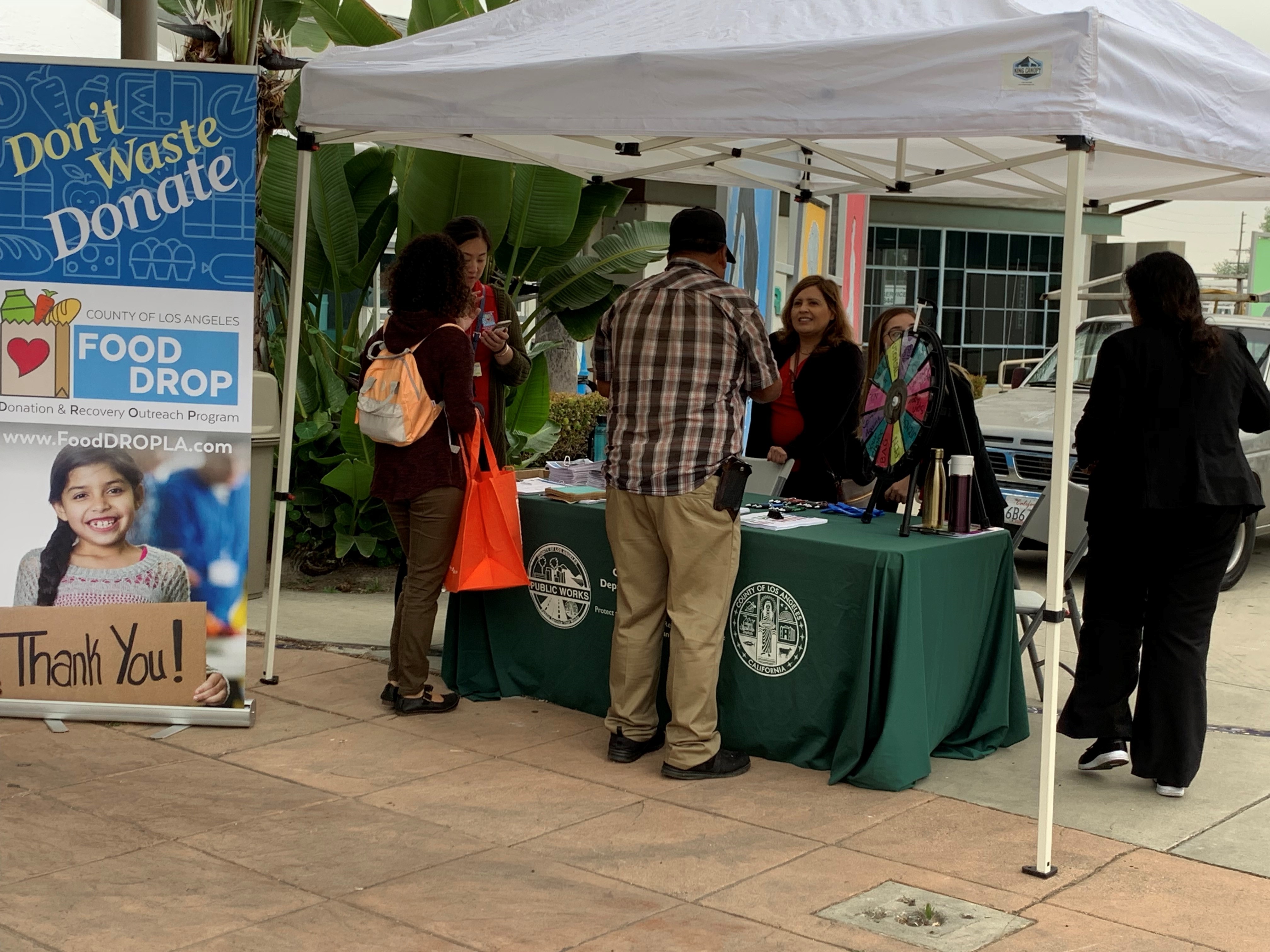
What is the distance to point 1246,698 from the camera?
7.07m

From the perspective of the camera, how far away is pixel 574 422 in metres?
12.9

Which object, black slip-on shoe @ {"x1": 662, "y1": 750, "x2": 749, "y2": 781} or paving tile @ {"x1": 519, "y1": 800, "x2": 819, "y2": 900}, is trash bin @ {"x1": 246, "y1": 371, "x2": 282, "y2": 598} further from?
paving tile @ {"x1": 519, "y1": 800, "x2": 819, "y2": 900}

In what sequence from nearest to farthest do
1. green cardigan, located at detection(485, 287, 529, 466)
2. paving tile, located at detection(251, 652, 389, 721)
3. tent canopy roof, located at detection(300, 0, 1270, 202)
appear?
1. tent canopy roof, located at detection(300, 0, 1270, 202)
2. paving tile, located at detection(251, 652, 389, 721)
3. green cardigan, located at detection(485, 287, 529, 466)

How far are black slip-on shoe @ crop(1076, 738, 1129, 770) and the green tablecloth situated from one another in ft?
1.33

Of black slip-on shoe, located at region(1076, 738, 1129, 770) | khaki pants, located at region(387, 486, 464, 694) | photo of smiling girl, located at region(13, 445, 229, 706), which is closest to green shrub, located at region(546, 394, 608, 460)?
khaki pants, located at region(387, 486, 464, 694)

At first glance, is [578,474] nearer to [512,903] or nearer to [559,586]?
[559,586]

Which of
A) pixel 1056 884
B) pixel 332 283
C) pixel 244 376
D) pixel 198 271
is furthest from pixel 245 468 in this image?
pixel 332 283

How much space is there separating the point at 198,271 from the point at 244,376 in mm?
452

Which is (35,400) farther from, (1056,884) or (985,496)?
(1056,884)

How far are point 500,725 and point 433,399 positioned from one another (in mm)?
1435

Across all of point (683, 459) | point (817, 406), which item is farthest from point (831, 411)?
point (683, 459)

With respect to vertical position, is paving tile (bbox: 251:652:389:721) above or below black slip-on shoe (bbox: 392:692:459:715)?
below

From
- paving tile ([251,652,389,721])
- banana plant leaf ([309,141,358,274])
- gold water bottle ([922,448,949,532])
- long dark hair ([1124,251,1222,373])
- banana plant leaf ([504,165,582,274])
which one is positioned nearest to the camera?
long dark hair ([1124,251,1222,373])

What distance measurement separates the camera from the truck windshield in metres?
10.7
